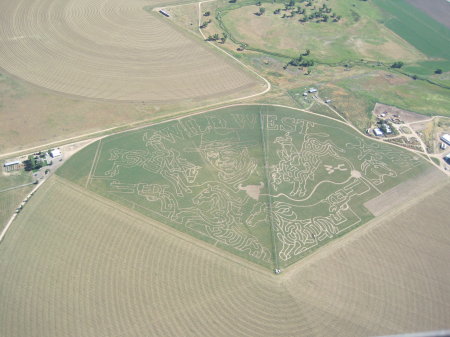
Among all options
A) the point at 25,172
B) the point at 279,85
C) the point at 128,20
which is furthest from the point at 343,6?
the point at 25,172

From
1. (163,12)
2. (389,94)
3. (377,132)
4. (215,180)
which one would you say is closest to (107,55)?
(163,12)

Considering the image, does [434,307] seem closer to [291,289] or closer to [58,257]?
[291,289]

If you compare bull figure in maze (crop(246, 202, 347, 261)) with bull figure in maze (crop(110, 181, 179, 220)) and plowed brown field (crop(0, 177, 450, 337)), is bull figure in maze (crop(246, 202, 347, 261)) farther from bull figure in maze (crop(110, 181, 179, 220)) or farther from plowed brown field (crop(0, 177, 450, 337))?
bull figure in maze (crop(110, 181, 179, 220))

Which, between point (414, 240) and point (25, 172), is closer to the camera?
point (414, 240)

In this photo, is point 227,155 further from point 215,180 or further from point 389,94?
point 389,94

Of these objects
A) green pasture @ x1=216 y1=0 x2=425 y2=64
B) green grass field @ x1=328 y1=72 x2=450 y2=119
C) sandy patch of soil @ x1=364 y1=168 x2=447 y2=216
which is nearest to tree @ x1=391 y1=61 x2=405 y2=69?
green pasture @ x1=216 y1=0 x2=425 y2=64

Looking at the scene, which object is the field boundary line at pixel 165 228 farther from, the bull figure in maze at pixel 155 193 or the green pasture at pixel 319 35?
the green pasture at pixel 319 35
